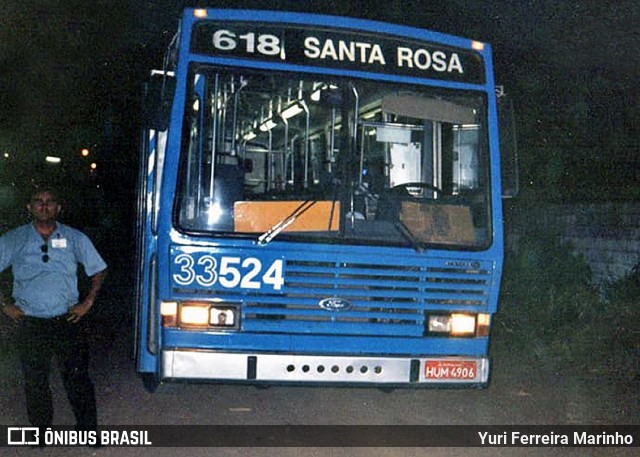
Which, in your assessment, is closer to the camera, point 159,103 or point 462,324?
point 159,103

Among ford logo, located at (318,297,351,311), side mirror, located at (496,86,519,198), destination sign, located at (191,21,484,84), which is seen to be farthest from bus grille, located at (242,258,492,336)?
destination sign, located at (191,21,484,84)

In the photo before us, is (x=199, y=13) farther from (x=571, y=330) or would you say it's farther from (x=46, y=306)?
(x=571, y=330)

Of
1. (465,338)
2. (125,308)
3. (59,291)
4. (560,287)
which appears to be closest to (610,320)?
(560,287)

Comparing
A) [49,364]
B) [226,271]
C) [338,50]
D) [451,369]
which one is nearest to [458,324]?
[451,369]

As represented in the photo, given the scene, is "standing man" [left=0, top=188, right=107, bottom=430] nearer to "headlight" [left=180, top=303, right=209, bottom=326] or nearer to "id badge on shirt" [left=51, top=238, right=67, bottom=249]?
"id badge on shirt" [left=51, top=238, right=67, bottom=249]

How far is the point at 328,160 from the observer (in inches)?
265

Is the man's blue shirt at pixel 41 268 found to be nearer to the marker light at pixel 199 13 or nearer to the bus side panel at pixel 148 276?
the bus side panel at pixel 148 276

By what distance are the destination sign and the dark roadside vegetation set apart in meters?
3.38

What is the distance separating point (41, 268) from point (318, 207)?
2.08 m

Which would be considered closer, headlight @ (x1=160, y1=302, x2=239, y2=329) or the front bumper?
the front bumper

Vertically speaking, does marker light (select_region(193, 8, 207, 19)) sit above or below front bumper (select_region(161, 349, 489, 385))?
above

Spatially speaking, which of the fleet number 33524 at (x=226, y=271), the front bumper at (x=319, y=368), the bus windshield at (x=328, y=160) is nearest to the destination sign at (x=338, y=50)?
the bus windshield at (x=328, y=160)

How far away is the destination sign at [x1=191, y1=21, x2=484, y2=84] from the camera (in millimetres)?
6586

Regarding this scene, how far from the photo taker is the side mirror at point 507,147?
711 cm
